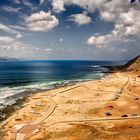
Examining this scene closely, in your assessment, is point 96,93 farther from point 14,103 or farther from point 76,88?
point 14,103

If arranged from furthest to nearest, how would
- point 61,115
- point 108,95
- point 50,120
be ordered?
point 108,95 < point 61,115 < point 50,120

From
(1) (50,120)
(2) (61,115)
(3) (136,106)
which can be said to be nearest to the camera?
(1) (50,120)

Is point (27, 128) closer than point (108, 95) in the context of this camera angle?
Yes

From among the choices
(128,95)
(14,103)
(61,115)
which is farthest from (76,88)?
(61,115)

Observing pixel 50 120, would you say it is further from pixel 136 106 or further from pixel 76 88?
pixel 76 88

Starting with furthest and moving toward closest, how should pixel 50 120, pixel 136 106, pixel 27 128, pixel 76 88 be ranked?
pixel 76 88 → pixel 136 106 → pixel 50 120 → pixel 27 128

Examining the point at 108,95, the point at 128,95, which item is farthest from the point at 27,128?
the point at 128,95
